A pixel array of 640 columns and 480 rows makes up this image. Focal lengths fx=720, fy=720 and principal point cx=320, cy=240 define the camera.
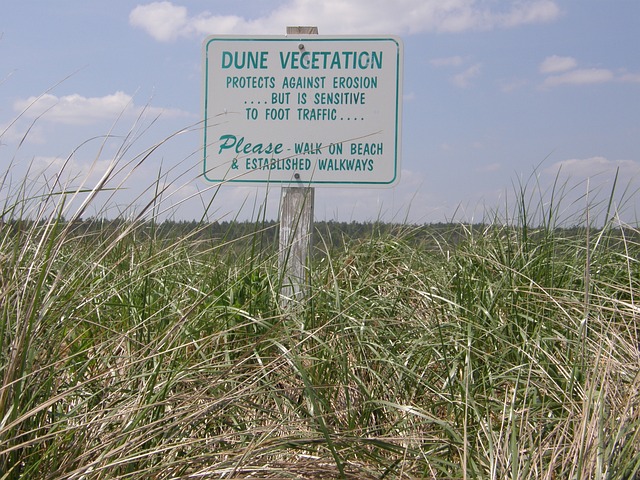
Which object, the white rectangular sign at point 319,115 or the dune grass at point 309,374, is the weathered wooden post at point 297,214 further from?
the dune grass at point 309,374

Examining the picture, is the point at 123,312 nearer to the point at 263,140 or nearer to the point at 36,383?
the point at 36,383

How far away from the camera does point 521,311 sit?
10.1ft

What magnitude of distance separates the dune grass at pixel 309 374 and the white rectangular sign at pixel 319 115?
64cm

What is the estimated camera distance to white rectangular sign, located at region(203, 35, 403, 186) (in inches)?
165

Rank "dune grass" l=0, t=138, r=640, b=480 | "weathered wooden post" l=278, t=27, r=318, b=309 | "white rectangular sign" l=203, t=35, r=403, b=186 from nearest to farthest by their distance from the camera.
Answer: "dune grass" l=0, t=138, r=640, b=480, "weathered wooden post" l=278, t=27, r=318, b=309, "white rectangular sign" l=203, t=35, r=403, b=186

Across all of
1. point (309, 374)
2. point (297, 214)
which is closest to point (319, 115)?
point (297, 214)

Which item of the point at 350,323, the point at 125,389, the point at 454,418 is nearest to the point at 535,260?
the point at 350,323

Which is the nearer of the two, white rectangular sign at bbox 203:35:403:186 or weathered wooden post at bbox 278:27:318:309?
weathered wooden post at bbox 278:27:318:309

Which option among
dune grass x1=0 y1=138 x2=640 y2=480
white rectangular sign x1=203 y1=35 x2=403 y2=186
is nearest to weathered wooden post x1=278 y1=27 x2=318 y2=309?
white rectangular sign x1=203 y1=35 x2=403 y2=186

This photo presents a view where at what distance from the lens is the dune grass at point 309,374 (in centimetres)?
185

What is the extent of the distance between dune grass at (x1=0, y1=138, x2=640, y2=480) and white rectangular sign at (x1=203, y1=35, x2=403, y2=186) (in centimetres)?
64

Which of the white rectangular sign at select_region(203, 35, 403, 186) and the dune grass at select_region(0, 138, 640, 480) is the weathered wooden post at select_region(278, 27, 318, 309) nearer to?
the white rectangular sign at select_region(203, 35, 403, 186)

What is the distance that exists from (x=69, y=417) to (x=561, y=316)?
6.35 ft

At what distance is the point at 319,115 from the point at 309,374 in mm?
1998
